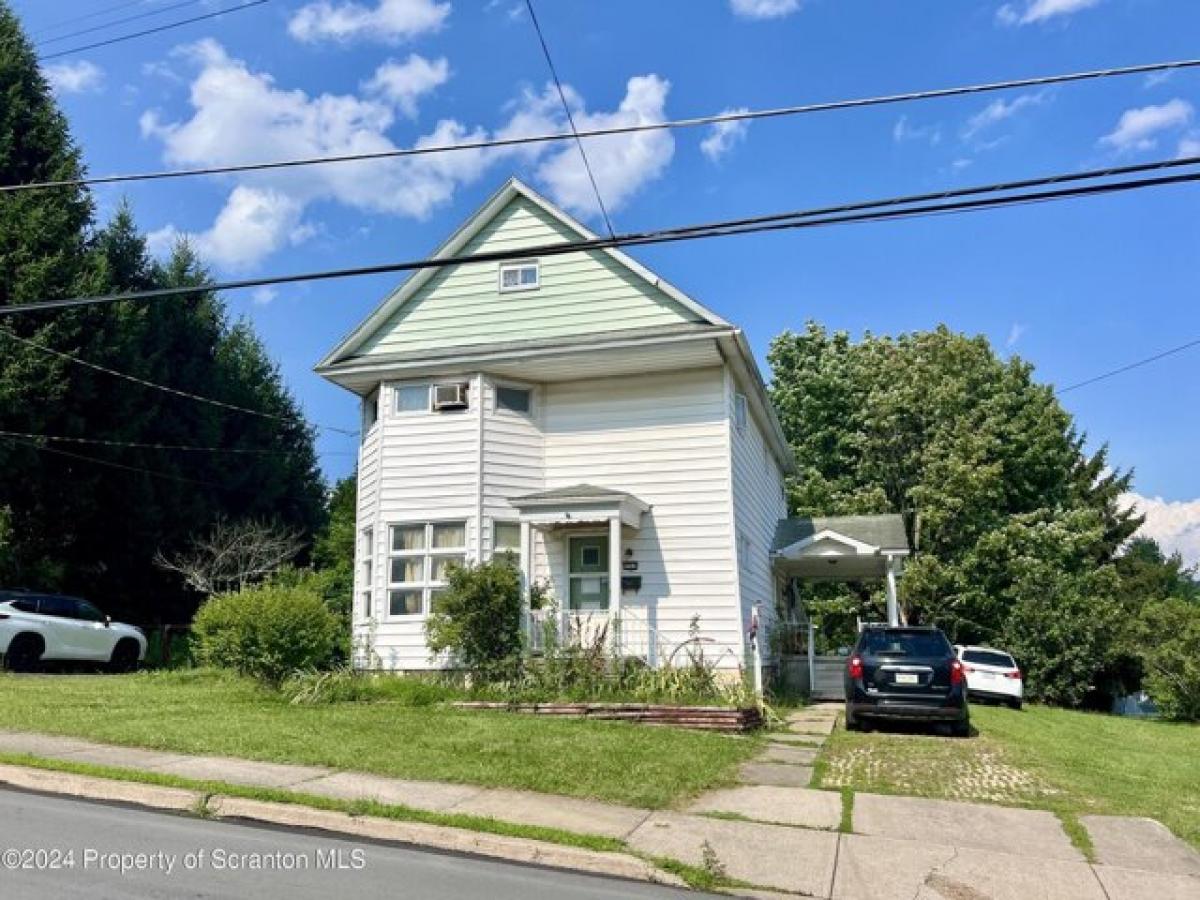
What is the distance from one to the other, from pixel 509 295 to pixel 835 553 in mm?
8562

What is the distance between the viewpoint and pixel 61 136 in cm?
2491

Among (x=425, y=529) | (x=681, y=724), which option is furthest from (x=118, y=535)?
(x=681, y=724)

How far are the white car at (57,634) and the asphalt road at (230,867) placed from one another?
1330 centimetres

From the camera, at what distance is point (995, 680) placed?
21.4m

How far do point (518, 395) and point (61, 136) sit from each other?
55.5 feet

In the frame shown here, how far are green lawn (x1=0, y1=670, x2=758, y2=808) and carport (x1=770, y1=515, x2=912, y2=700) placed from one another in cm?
824

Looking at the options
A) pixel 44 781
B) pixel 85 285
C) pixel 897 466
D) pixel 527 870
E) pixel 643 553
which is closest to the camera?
pixel 527 870

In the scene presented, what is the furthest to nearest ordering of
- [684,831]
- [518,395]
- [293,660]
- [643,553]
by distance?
[518,395]
[643,553]
[293,660]
[684,831]

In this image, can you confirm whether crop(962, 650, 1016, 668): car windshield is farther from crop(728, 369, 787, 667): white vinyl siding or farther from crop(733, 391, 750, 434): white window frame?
crop(733, 391, 750, 434): white window frame

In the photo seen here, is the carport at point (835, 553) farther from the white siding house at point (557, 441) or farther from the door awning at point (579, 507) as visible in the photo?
the door awning at point (579, 507)

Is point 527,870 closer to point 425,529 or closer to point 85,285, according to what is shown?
point 425,529

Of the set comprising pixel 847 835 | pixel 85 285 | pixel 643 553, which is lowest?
pixel 847 835

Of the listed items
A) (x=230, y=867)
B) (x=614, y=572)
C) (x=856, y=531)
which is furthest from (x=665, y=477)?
(x=230, y=867)

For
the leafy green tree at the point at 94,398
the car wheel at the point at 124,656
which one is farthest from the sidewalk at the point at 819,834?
the leafy green tree at the point at 94,398
